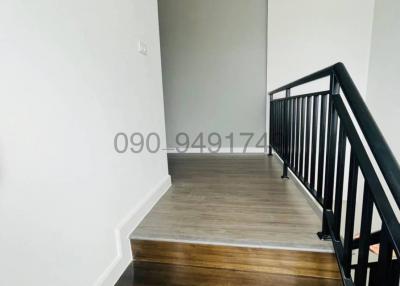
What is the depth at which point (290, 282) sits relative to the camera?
4.03ft

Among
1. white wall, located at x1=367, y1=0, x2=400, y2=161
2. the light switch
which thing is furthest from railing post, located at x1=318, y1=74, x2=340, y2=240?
white wall, located at x1=367, y1=0, x2=400, y2=161

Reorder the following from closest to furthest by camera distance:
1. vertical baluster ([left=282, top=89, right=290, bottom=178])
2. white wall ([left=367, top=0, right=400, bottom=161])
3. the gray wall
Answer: vertical baluster ([left=282, top=89, right=290, bottom=178])
white wall ([left=367, top=0, right=400, bottom=161])
the gray wall

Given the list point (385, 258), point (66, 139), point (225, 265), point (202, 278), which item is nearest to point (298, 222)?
point (225, 265)

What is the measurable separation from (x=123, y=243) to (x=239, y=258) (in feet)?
2.18

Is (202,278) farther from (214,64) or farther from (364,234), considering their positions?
(214,64)

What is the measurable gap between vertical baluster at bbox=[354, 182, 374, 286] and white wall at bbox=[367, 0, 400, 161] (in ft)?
8.46

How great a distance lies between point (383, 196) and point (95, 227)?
115 centimetres

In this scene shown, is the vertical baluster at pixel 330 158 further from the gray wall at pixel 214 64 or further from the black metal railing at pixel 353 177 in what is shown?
the gray wall at pixel 214 64

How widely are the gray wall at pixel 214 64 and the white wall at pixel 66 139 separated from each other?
6.02ft

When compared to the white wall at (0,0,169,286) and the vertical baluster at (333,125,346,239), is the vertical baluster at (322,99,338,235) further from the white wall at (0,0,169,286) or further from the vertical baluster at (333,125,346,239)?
the white wall at (0,0,169,286)

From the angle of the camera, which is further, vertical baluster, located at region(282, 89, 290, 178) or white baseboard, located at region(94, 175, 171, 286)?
vertical baluster, located at region(282, 89, 290, 178)

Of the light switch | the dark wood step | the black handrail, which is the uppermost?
the light switch

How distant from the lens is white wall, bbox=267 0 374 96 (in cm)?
294

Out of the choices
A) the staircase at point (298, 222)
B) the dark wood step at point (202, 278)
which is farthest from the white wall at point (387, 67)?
the dark wood step at point (202, 278)
